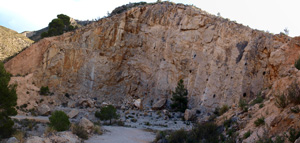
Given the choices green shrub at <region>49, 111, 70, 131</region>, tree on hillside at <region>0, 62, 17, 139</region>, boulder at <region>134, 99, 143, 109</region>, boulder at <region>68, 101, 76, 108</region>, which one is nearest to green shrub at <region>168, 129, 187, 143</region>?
green shrub at <region>49, 111, 70, 131</region>

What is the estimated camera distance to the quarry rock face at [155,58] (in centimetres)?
2422

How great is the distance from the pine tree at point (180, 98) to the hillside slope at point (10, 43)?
34371 millimetres

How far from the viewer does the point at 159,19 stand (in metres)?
33.9

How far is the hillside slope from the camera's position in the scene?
157 feet

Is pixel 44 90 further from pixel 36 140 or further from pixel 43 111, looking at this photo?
pixel 36 140

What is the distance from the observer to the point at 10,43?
51.2m

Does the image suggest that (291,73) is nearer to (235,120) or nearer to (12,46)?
(235,120)

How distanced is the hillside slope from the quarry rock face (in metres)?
14.8

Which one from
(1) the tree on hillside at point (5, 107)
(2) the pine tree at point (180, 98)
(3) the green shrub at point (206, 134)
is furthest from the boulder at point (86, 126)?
(2) the pine tree at point (180, 98)

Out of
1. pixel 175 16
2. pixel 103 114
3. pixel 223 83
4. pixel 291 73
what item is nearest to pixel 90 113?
pixel 103 114

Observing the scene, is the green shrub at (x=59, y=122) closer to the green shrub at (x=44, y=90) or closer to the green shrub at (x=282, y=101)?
the green shrub at (x=282, y=101)

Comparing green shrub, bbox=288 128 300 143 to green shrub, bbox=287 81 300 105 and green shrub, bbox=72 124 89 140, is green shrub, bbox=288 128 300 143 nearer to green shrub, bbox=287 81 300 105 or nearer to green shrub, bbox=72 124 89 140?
green shrub, bbox=287 81 300 105

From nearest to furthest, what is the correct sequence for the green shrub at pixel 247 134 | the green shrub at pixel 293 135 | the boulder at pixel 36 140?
the green shrub at pixel 293 135 → the green shrub at pixel 247 134 → the boulder at pixel 36 140

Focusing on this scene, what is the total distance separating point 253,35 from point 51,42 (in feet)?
85.3
